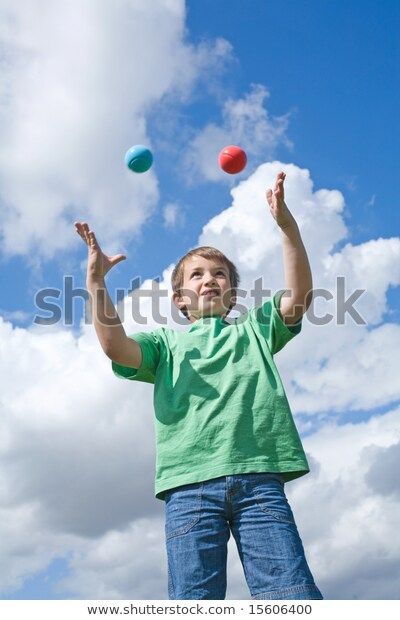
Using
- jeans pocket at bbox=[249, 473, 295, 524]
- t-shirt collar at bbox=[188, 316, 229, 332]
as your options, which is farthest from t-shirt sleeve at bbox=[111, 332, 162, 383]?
jeans pocket at bbox=[249, 473, 295, 524]

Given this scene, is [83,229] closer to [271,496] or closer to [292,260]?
[292,260]

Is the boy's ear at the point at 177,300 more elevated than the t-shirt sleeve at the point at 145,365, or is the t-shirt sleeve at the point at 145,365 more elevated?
the boy's ear at the point at 177,300

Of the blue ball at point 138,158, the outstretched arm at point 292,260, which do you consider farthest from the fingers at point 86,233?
the blue ball at point 138,158

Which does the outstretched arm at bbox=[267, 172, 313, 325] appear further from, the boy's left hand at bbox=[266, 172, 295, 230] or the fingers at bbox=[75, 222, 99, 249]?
the fingers at bbox=[75, 222, 99, 249]

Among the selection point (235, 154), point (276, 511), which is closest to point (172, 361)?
point (276, 511)

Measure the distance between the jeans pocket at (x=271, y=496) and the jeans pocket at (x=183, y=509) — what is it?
314 mm

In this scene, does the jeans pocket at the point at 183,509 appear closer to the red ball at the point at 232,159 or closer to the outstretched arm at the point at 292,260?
the outstretched arm at the point at 292,260

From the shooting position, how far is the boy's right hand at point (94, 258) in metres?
4.57

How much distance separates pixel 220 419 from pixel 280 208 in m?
1.41

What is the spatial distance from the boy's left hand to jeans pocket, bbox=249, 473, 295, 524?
1.60 metres

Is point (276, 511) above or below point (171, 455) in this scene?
below

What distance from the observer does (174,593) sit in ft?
12.7

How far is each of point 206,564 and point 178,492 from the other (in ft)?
1.48
